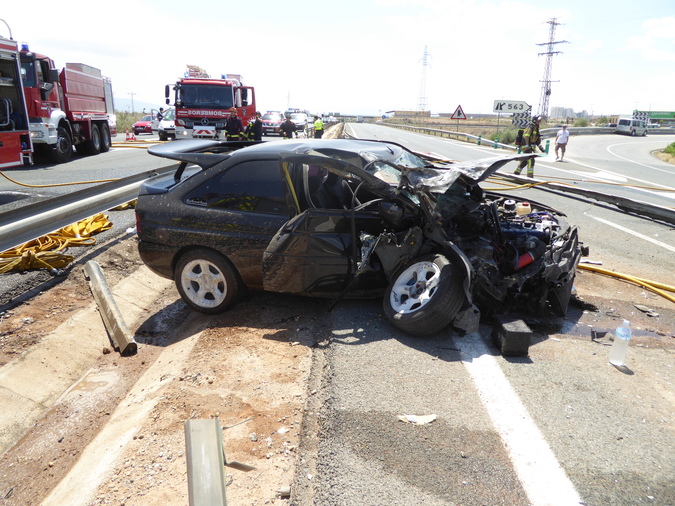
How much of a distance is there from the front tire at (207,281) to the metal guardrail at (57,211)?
1544mm

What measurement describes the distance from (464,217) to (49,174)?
12813mm

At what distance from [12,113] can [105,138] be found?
9257mm

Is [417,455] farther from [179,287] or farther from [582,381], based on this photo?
[179,287]

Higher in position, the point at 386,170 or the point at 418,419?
the point at 386,170

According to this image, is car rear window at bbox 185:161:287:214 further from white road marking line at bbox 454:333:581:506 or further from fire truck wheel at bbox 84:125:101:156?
fire truck wheel at bbox 84:125:101:156

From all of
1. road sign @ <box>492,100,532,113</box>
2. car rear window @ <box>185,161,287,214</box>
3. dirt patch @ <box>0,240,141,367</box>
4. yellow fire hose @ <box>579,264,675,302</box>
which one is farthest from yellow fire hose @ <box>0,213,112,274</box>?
road sign @ <box>492,100,532,113</box>

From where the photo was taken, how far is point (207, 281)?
5227mm

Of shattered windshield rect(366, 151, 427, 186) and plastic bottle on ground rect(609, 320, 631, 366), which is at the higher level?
shattered windshield rect(366, 151, 427, 186)

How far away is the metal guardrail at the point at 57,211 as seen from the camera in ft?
16.4

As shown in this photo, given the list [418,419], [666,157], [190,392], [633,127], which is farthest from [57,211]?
[633,127]

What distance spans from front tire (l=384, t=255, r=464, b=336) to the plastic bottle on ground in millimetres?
1216

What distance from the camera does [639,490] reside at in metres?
2.55

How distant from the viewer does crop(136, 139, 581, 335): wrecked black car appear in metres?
4.30

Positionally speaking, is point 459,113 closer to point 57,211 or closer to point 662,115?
point 57,211
